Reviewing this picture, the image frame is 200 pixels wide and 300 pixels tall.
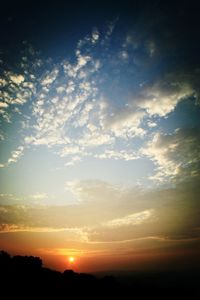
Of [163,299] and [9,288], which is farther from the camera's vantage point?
[163,299]

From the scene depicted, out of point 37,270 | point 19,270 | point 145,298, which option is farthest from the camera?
point 145,298

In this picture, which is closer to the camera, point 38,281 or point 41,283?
point 41,283

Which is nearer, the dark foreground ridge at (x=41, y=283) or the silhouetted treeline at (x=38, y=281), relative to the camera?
the dark foreground ridge at (x=41, y=283)

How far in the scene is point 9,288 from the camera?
40500 millimetres

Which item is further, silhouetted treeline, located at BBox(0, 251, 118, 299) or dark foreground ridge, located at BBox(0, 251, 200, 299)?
silhouetted treeline, located at BBox(0, 251, 118, 299)

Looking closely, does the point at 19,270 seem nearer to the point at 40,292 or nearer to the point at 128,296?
the point at 40,292

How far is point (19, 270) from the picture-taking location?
5497 cm

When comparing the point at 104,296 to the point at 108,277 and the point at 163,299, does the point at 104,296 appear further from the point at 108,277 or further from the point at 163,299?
the point at 163,299

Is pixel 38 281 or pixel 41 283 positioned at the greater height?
pixel 38 281

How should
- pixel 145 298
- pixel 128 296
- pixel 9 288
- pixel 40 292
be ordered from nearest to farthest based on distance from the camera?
pixel 9 288, pixel 40 292, pixel 128 296, pixel 145 298

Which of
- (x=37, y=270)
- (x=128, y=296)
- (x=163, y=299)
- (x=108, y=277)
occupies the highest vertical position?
(x=37, y=270)

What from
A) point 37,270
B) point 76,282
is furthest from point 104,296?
point 37,270

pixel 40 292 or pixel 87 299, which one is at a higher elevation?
pixel 40 292

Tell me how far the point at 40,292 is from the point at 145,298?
46.4m
